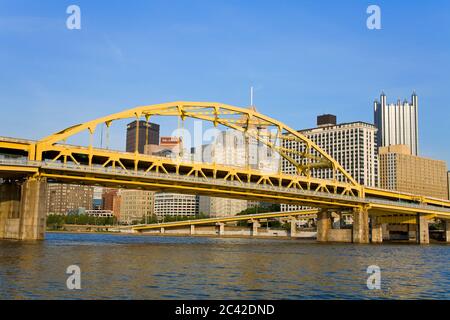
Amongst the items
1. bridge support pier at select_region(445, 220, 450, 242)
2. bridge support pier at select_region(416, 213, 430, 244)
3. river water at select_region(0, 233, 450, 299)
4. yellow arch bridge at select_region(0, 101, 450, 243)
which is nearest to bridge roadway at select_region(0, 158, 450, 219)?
yellow arch bridge at select_region(0, 101, 450, 243)

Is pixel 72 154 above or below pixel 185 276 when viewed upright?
above

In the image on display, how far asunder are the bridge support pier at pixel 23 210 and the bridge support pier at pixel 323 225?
237 ft

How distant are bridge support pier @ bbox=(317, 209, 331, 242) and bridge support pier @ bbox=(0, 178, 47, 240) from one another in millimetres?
72221

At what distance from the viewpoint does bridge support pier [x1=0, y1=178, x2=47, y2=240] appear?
246 feet

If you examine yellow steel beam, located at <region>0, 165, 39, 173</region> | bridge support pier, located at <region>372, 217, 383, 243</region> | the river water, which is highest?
yellow steel beam, located at <region>0, 165, 39, 173</region>

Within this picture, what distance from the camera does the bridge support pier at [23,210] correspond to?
75.0 m

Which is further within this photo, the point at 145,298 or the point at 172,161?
the point at 172,161

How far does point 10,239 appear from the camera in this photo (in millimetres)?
75875

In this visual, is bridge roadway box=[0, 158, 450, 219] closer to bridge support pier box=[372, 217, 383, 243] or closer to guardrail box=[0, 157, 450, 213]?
guardrail box=[0, 157, 450, 213]

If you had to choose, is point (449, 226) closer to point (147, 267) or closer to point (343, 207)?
point (343, 207)

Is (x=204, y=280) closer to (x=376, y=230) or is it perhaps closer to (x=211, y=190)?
(x=211, y=190)

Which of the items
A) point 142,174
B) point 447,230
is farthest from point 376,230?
point 142,174
